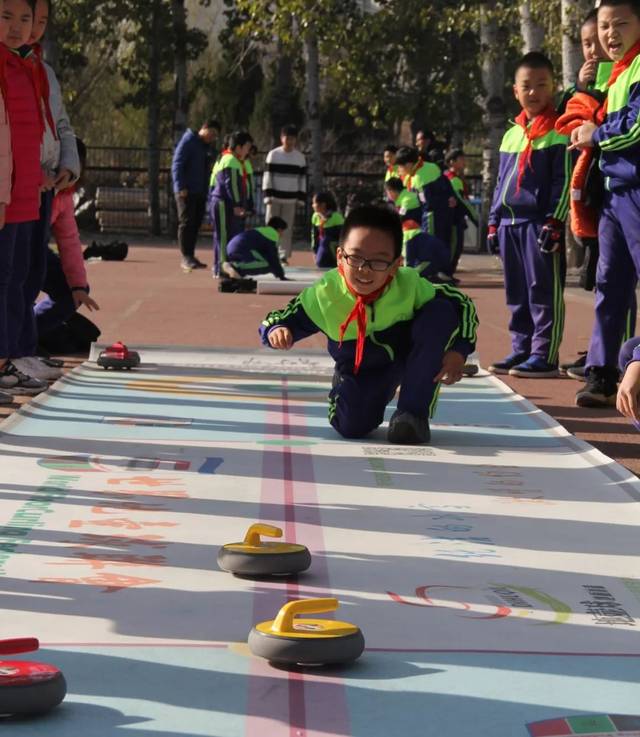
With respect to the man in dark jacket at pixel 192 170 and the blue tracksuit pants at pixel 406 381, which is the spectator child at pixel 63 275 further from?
the man in dark jacket at pixel 192 170

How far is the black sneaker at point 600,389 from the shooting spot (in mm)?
7906

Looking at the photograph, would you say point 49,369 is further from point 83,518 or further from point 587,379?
point 83,518

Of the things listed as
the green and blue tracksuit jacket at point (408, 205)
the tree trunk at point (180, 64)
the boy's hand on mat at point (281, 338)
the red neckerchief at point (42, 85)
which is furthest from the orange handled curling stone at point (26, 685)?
the tree trunk at point (180, 64)

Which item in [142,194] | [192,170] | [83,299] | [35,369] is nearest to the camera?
[35,369]

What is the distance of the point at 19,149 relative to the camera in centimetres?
738

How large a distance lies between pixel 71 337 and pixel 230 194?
760 centimetres

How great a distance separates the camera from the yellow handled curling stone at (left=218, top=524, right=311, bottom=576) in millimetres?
4059

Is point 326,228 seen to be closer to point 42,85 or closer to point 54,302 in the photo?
point 54,302

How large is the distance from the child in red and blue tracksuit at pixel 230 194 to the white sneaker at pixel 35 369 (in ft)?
29.5

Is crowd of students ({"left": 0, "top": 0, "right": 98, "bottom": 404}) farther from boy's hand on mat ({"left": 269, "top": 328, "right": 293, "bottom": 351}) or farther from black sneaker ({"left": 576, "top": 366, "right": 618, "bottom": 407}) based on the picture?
black sneaker ({"left": 576, "top": 366, "right": 618, "bottom": 407})

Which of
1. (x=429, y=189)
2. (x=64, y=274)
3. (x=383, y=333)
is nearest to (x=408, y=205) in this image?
(x=429, y=189)

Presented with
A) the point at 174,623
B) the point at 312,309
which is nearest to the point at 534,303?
the point at 312,309

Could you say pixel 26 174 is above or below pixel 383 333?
above

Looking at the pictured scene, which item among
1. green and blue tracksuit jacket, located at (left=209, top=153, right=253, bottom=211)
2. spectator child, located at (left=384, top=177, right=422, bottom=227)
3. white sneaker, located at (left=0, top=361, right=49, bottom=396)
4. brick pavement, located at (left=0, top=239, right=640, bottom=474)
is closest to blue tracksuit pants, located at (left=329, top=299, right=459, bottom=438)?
brick pavement, located at (left=0, top=239, right=640, bottom=474)
